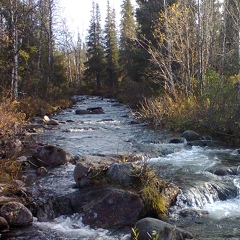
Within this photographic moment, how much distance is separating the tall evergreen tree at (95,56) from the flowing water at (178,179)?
109 ft

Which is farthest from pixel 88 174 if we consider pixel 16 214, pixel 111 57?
pixel 111 57

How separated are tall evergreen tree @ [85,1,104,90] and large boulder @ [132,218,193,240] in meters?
44.4

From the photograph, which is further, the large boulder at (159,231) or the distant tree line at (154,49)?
the distant tree line at (154,49)

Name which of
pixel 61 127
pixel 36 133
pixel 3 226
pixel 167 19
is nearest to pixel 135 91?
pixel 167 19

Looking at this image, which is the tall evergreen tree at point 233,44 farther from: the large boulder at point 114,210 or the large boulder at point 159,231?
the large boulder at point 159,231

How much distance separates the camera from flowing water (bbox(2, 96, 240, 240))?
6.49 meters

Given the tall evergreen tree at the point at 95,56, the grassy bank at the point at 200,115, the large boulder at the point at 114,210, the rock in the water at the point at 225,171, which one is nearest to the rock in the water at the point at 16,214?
the large boulder at the point at 114,210

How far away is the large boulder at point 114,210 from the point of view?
22.2 ft

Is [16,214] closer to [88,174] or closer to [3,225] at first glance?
[3,225]

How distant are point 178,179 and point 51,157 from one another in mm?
3778

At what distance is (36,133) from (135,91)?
41.0ft

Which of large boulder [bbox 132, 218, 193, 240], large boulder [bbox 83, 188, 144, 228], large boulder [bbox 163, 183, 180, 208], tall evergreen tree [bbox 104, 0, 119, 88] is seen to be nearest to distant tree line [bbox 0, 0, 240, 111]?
tall evergreen tree [bbox 104, 0, 119, 88]

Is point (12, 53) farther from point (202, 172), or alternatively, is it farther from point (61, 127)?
point (202, 172)

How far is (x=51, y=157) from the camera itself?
1050cm
